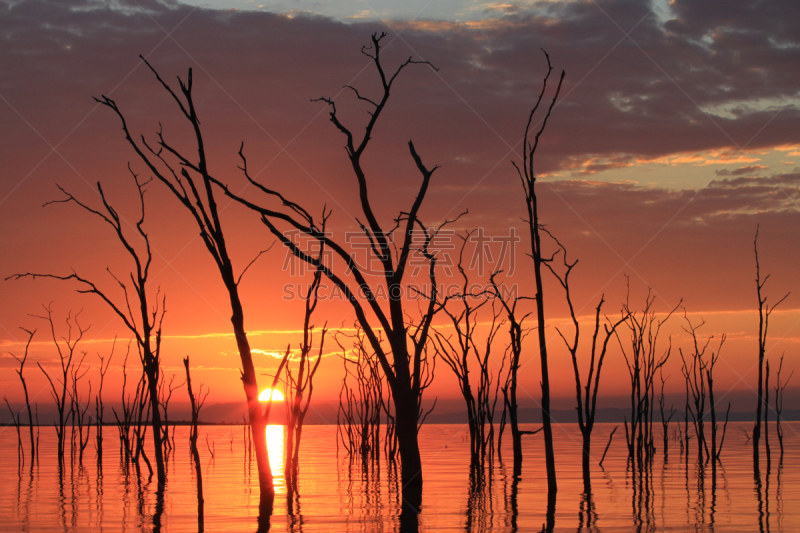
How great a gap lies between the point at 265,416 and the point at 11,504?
5642mm

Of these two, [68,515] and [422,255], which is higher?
[422,255]

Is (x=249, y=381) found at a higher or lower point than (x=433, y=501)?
higher

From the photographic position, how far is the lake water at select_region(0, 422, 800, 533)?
8.46 metres

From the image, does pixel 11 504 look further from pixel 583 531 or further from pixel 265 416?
pixel 583 531

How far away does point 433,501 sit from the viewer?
418 inches

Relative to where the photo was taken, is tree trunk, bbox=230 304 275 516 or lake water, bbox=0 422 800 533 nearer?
tree trunk, bbox=230 304 275 516

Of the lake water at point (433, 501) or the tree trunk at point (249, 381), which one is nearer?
the tree trunk at point (249, 381)

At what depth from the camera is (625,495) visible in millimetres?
11164

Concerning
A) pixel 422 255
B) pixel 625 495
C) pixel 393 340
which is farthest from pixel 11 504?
pixel 625 495

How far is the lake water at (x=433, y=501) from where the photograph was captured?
8461mm

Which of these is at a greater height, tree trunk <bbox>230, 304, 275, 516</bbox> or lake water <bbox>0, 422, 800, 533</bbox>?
tree trunk <bbox>230, 304, 275, 516</bbox>

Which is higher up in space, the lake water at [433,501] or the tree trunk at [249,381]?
the tree trunk at [249,381]

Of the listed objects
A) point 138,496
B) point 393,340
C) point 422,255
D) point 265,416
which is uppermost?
point 422,255

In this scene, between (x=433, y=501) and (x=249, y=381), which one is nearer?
(x=249, y=381)
